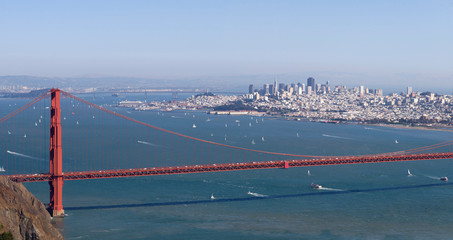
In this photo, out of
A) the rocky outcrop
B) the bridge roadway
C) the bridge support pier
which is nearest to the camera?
the rocky outcrop

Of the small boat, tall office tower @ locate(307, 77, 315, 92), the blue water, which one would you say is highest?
tall office tower @ locate(307, 77, 315, 92)

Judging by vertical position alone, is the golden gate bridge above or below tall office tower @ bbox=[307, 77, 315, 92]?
below

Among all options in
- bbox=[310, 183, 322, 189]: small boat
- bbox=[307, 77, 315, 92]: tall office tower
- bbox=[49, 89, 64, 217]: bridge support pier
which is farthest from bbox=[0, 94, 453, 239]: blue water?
bbox=[307, 77, 315, 92]: tall office tower

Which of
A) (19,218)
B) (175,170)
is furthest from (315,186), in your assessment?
(19,218)

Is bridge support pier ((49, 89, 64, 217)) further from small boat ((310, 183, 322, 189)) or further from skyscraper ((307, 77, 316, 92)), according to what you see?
skyscraper ((307, 77, 316, 92))

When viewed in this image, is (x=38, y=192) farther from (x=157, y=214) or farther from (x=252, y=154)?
(x=252, y=154)

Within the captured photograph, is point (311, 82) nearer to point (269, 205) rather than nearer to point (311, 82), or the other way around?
point (311, 82)

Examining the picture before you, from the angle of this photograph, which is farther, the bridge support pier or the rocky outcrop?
the bridge support pier
